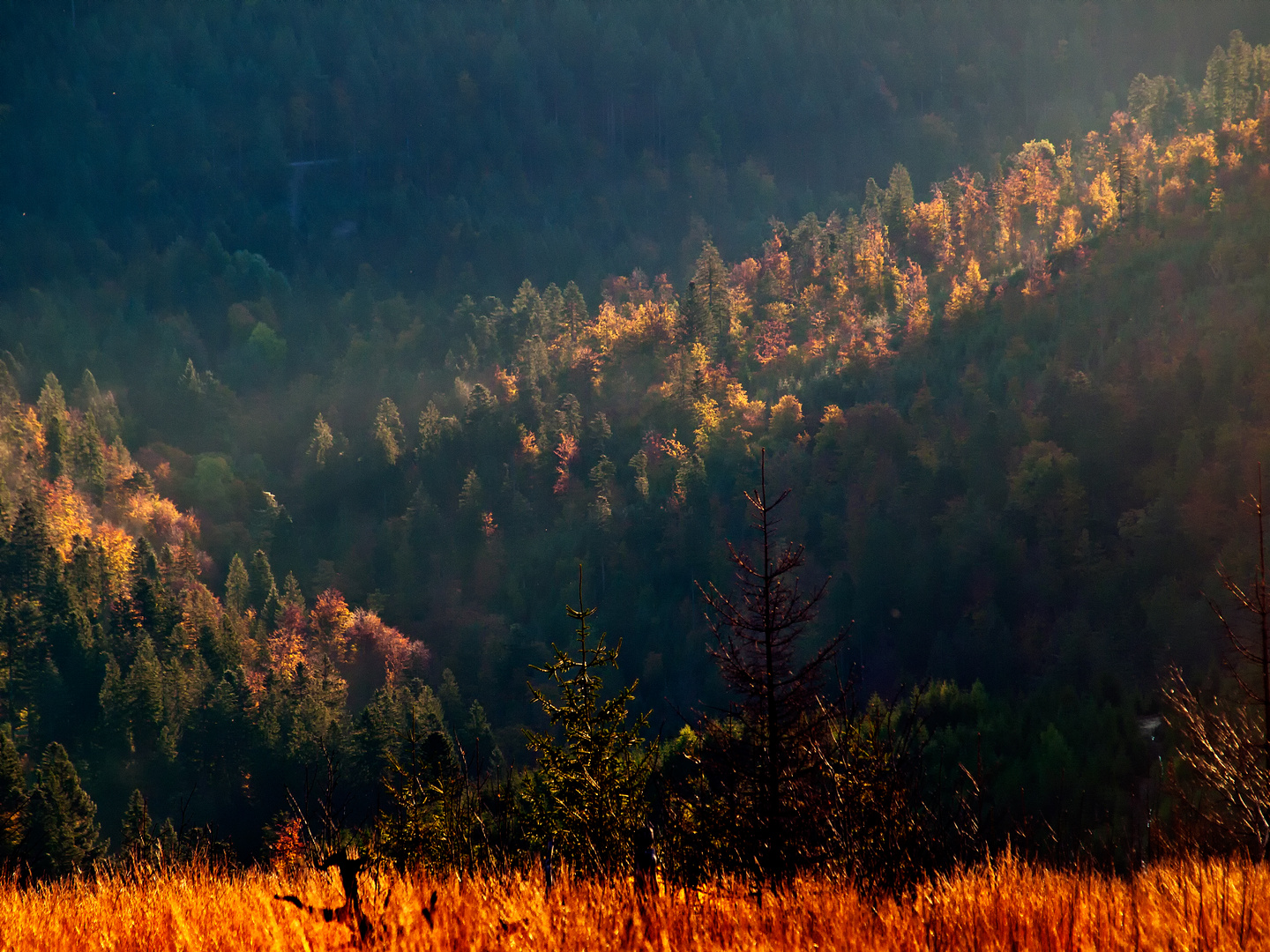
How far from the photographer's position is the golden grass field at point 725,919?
13.2ft

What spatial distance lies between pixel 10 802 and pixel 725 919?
45604 millimetres

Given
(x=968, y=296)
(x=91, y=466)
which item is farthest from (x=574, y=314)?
(x=91, y=466)

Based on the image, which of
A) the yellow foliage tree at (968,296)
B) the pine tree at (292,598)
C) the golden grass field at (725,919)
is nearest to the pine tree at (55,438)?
the pine tree at (292,598)

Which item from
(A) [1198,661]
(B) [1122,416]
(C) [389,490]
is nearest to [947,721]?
(A) [1198,661]

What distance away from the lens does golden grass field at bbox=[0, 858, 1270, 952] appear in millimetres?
4012

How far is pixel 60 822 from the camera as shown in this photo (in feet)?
159

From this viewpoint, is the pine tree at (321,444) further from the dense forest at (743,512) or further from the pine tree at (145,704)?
the pine tree at (145,704)

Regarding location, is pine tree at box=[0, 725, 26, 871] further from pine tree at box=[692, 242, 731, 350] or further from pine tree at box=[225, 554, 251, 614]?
pine tree at box=[692, 242, 731, 350]

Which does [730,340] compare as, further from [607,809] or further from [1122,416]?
[607,809]

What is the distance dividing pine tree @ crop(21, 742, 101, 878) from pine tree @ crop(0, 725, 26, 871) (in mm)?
1586

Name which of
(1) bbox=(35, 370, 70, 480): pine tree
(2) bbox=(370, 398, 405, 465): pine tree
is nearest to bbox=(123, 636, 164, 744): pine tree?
(1) bbox=(35, 370, 70, 480): pine tree

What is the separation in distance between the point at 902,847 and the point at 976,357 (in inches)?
4472

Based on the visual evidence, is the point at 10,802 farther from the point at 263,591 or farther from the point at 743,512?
the point at 263,591

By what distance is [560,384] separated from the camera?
139250 mm
